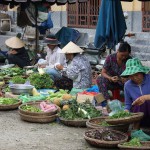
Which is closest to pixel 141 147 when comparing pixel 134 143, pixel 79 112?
pixel 134 143

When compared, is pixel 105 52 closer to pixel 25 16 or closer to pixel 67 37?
pixel 67 37

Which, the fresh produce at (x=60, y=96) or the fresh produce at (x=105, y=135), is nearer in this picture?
the fresh produce at (x=105, y=135)

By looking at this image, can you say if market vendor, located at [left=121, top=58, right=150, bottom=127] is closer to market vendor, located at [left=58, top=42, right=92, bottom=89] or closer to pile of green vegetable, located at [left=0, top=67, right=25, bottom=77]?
market vendor, located at [left=58, top=42, right=92, bottom=89]

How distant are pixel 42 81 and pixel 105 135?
3.58 m

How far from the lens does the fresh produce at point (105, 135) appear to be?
565cm

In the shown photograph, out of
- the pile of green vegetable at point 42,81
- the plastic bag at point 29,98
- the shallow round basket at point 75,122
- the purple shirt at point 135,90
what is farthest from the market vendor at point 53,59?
the purple shirt at point 135,90

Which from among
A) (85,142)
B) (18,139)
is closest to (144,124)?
(85,142)

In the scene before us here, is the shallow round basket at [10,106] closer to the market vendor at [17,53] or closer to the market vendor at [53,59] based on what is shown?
the market vendor at [53,59]

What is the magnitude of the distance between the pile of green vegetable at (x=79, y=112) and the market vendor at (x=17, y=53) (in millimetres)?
4721

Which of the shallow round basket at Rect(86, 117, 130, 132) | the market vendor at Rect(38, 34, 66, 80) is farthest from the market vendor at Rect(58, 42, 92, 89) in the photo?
the shallow round basket at Rect(86, 117, 130, 132)

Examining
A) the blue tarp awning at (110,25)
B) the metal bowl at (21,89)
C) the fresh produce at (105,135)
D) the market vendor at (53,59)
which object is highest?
the blue tarp awning at (110,25)

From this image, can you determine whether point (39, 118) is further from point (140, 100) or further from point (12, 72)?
point (12, 72)

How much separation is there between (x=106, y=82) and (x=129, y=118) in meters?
2.47

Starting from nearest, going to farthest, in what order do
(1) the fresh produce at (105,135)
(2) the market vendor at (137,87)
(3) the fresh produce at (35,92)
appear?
(1) the fresh produce at (105,135) < (2) the market vendor at (137,87) < (3) the fresh produce at (35,92)
